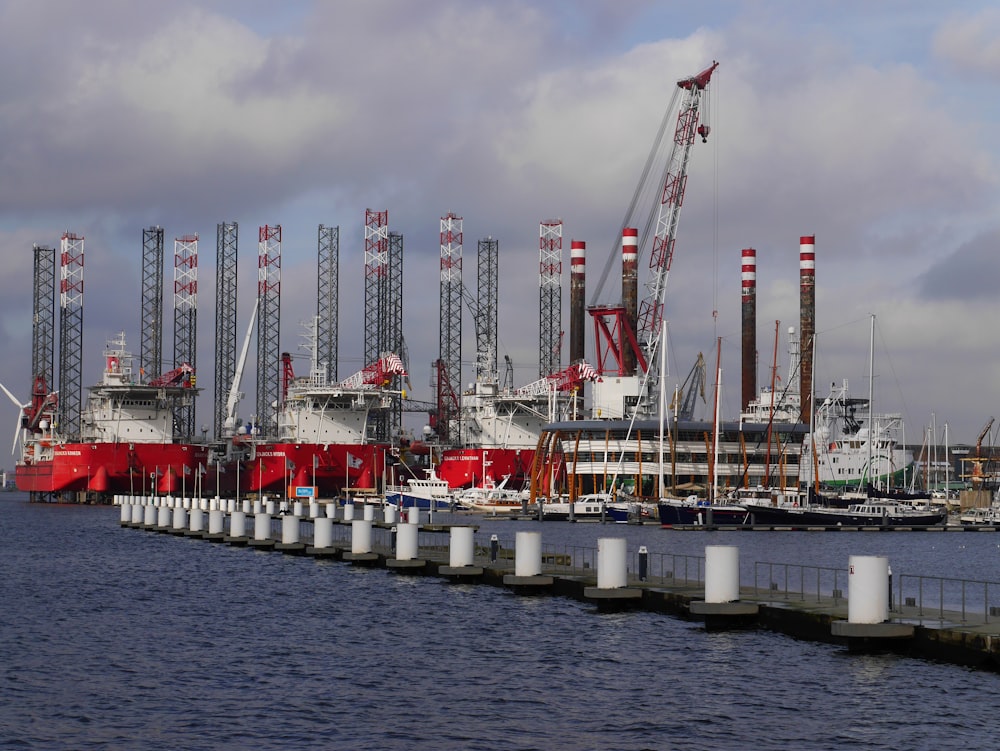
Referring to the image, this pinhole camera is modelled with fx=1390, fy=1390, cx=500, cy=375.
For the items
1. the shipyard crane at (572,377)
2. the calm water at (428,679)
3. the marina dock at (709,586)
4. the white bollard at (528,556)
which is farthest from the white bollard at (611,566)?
the shipyard crane at (572,377)

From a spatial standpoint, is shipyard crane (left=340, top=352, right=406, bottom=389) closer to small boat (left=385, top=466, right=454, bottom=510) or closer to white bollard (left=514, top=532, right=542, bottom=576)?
small boat (left=385, top=466, right=454, bottom=510)

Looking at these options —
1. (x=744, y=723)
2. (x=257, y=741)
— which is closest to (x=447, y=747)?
(x=257, y=741)

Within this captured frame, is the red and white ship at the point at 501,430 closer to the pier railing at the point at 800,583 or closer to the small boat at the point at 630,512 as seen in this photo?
the small boat at the point at 630,512

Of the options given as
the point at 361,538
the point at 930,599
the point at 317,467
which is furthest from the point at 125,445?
the point at 930,599

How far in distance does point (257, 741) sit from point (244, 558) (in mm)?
50846

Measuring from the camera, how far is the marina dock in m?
37.4

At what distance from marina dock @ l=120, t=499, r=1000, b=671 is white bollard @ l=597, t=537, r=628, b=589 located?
4 centimetres

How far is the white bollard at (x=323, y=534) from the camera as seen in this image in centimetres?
7569

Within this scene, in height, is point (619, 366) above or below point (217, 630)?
above

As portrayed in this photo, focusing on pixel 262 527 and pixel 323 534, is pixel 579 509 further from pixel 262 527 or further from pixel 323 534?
pixel 323 534

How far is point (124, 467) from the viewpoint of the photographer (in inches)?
6781

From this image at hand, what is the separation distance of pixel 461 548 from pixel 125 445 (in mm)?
119795

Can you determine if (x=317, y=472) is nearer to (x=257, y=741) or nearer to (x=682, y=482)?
(x=682, y=482)

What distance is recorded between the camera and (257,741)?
2980cm
